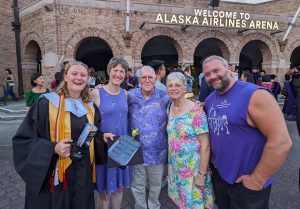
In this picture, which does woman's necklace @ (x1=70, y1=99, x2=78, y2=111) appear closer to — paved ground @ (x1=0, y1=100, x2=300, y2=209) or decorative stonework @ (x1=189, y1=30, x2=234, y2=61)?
paved ground @ (x1=0, y1=100, x2=300, y2=209)

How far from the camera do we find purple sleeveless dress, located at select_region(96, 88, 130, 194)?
2742 mm

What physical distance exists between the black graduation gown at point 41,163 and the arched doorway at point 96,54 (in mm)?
15205

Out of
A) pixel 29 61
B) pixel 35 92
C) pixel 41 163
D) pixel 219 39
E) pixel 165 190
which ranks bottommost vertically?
pixel 165 190

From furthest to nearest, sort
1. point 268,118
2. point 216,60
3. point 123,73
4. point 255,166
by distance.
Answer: point 123,73 → point 216,60 → point 255,166 → point 268,118

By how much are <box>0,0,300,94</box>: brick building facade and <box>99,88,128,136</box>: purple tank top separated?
34.3 ft

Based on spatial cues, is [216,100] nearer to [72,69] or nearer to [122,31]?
[72,69]

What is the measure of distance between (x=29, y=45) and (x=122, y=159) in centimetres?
1460

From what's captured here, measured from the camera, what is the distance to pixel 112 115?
2.75m

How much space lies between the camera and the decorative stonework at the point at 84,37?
12273 millimetres

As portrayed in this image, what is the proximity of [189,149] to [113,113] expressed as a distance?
996mm

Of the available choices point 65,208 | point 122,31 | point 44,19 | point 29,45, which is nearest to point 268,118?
point 65,208

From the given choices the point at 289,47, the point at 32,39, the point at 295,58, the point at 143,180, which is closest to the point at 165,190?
the point at 143,180

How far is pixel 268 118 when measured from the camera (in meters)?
1.77

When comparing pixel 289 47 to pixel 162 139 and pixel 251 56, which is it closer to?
pixel 251 56
